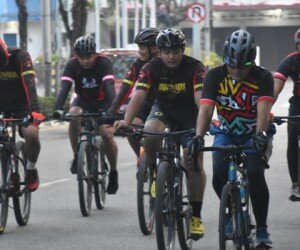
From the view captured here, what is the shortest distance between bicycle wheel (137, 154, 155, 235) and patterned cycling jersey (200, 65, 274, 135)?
1.54 m

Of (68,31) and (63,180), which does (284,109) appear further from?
(63,180)

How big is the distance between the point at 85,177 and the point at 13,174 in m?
1.33

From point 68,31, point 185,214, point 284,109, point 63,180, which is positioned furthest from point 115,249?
point 284,109

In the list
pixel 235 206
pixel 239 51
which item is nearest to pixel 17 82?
pixel 239 51

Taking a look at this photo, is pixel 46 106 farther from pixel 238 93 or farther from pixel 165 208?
pixel 238 93

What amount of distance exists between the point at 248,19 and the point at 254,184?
2457 inches

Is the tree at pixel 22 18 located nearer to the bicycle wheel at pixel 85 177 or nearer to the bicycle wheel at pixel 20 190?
the bicycle wheel at pixel 85 177

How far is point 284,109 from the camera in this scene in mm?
32125

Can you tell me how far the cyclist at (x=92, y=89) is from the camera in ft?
40.2

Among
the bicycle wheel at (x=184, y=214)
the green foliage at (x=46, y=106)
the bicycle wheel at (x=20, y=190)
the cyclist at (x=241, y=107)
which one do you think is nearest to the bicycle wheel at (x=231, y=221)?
the cyclist at (x=241, y=107)

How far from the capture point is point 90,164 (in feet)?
39.1

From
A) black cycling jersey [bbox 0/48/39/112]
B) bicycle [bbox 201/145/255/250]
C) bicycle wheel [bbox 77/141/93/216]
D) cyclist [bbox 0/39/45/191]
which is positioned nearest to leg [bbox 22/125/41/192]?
cyclist [bbox 0/39/45/191]

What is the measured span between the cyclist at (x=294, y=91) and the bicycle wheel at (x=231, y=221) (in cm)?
292

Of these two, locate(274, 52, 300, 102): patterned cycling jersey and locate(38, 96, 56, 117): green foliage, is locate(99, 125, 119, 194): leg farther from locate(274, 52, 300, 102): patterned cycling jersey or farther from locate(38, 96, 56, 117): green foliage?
locate(38, 96, 56, 117): green foliage
